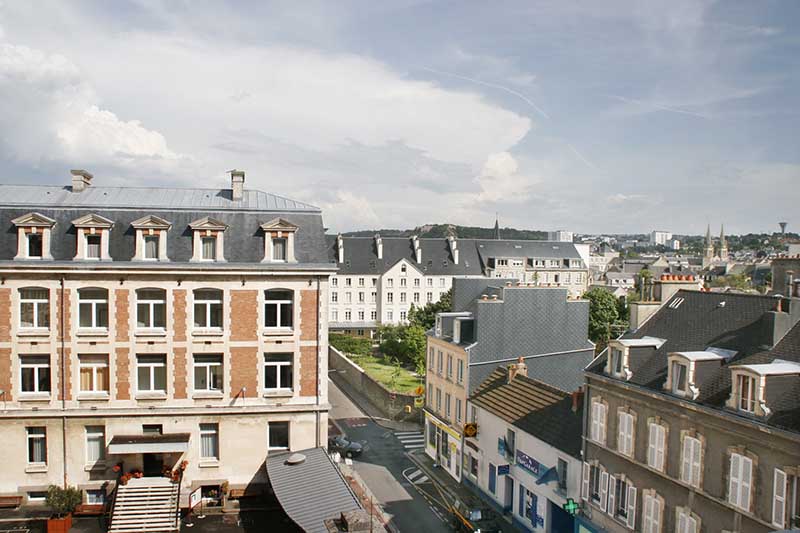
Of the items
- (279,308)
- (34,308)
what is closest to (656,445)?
(279,308)

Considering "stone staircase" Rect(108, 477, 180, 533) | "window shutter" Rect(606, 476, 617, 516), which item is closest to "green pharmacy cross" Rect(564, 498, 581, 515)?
"window shutter" Rect(606, 476, 617, 516)

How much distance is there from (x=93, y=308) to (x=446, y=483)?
69.5 ft

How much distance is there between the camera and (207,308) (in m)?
27.8

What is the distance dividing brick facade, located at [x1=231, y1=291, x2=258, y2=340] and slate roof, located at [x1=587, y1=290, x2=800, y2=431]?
1425cm

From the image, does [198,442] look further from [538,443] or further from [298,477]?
[538,443]

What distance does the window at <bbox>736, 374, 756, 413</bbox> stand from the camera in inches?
720

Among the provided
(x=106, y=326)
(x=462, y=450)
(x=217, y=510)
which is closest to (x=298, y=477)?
(x=217, y=510)

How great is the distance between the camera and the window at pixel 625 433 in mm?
23547

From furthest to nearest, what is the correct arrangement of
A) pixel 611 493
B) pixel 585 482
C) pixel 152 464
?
pixel 152 464, pixel 585 482, pixel 611 493

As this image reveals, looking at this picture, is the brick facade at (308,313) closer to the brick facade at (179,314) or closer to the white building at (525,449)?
the brick facade at (179,314)

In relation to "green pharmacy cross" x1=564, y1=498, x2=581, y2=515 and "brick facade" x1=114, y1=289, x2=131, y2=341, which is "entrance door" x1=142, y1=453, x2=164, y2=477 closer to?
"brick facade" x1=114, y1=289, x2=131, y2=341

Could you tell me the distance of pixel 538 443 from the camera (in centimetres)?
2950

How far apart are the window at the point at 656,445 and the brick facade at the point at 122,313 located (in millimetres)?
20953

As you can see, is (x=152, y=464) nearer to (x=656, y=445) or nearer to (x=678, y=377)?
(x=656, y=445)
